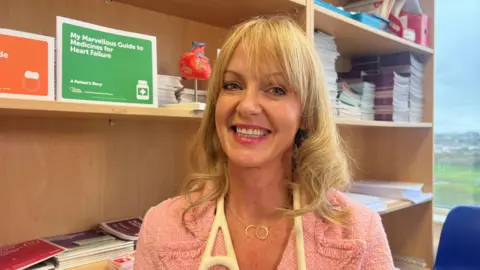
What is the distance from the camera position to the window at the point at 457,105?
2516 millimetres

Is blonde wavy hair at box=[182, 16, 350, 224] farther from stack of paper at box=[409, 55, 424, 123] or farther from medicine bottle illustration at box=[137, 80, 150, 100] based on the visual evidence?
stack of paper at box=[409, 55, 424, 123]

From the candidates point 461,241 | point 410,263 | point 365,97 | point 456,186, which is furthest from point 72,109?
point 456,186

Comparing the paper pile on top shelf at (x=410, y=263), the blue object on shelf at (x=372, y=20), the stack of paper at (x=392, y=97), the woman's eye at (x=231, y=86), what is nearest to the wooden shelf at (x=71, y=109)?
the woman's eye at (x=231, y=86)


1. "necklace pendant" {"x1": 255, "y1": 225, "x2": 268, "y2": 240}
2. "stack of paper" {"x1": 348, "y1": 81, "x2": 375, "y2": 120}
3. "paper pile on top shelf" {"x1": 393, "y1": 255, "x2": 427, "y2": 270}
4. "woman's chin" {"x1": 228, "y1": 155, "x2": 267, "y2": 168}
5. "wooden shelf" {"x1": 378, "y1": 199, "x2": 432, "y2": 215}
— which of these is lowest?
"paper pile on top shelf" {"x1": 393, "y1": 255, "x2": 427, "y2": 270}

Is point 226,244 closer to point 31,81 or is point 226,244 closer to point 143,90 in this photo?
point 143,90

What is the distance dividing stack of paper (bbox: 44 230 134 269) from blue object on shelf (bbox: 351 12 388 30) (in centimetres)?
129

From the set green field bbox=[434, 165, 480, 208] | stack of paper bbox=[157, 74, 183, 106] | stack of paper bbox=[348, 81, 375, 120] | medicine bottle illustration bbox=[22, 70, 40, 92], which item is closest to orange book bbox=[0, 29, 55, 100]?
medicine bottle illustration bbox=[22, 70, 40, 92]

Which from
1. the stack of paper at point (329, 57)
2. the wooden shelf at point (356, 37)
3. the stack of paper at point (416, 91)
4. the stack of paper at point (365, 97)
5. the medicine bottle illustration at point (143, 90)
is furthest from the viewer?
the stack of paper at point (416, 91)

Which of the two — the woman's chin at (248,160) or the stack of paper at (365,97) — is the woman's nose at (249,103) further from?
the stack of paper at (365,97)

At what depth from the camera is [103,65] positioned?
110 centimetres

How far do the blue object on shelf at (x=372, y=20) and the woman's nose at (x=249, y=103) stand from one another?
3.37 ft

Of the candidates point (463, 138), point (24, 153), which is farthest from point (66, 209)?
point (463, 138)

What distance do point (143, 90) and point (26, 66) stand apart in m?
0.30

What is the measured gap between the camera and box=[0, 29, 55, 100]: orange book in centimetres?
95
